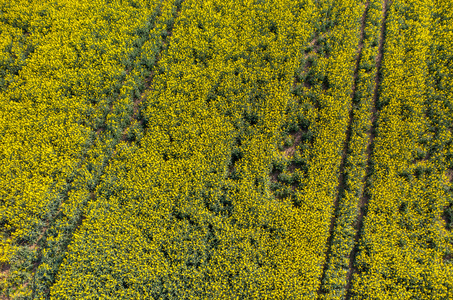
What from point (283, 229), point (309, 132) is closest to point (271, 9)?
point (309, 132)

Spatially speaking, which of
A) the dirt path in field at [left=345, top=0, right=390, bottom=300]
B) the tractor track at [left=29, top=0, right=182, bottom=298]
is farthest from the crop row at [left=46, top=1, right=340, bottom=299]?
the dirt path in field at [left=345, top=0, right=390, bottom=300]

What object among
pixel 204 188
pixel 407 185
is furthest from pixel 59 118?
pixel 407 185

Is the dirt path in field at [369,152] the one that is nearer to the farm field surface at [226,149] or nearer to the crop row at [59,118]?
the farm field surface at [226,149]

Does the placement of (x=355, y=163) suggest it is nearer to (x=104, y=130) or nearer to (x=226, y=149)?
(x=226, y=149)

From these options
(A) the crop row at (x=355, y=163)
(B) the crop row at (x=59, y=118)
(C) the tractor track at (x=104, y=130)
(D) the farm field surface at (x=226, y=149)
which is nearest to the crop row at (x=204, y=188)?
(D) the farm field surface at (x=226, y=149)

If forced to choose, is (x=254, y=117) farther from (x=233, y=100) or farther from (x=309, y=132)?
(x=309, y=132)

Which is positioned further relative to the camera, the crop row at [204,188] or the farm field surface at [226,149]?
the farm field surface at [226,149]

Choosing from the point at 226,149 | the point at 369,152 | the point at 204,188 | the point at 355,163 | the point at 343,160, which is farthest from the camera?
the point at 369,152
